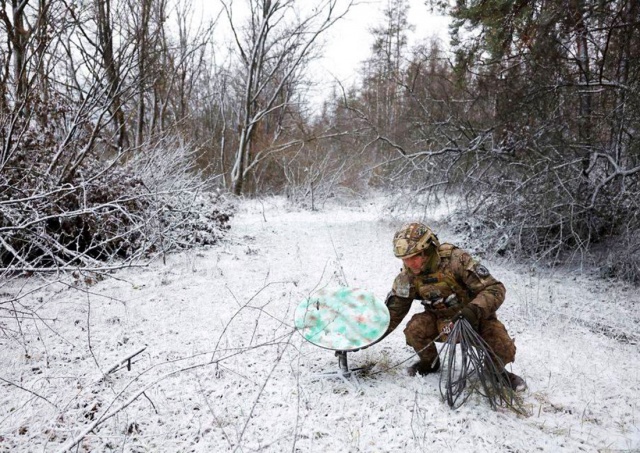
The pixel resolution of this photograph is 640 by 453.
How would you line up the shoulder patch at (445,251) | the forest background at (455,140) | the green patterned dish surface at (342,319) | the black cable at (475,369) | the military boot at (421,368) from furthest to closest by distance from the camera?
the forest background at (455,140)
the military boot at (421,368)
the shoulder patch at (445,251)
the green patterned dish surface at (342,319)
the black cable at (475,369)

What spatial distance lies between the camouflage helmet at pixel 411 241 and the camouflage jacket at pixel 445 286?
24 centimetres

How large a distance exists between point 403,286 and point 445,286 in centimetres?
28

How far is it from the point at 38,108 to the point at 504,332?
18.3ft

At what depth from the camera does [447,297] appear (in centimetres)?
259

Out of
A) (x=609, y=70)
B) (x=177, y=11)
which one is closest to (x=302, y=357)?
(x=609, y=70)

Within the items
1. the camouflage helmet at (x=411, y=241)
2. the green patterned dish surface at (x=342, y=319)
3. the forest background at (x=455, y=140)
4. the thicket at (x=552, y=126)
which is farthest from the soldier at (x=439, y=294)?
the thicket at (x=552, y=126)

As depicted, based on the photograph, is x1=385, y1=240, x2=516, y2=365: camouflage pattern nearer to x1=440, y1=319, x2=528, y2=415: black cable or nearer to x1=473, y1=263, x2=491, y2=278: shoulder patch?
x1=473, y1=263, x2=491, y2=278: shoulder patch

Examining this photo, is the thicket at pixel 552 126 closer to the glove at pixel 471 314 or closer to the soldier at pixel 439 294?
the soldier at pixel 439 294

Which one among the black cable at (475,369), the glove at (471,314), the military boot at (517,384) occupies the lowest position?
the military boot at (517,384)

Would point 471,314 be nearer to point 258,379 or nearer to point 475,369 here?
point 475,369

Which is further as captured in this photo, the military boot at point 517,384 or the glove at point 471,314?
the military boot at point 517,384

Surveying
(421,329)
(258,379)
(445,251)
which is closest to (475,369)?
(421,329)

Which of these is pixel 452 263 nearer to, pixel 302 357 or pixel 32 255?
pixel 302 357

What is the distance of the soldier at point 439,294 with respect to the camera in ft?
7.91
